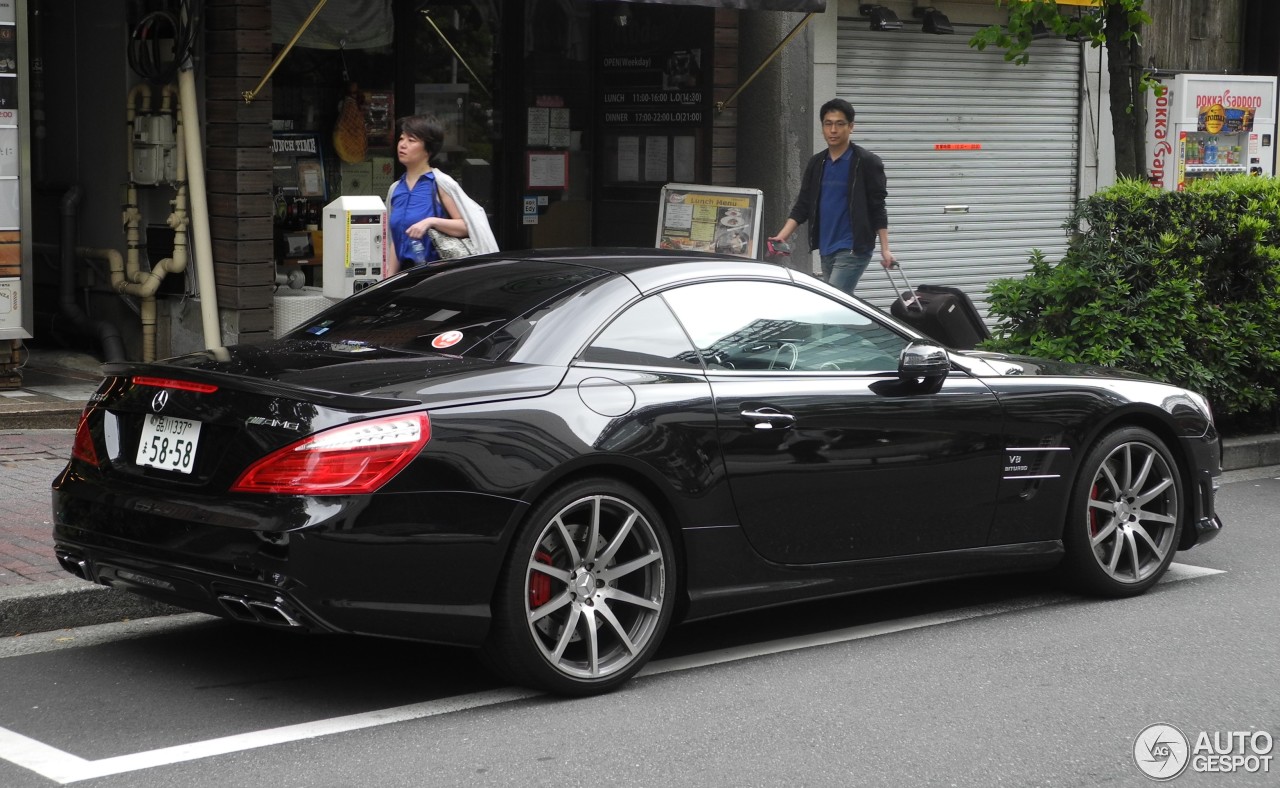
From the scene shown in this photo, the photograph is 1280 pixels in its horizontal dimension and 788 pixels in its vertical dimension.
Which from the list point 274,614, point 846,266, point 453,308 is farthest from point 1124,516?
point 846,266

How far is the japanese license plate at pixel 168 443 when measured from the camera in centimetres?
506

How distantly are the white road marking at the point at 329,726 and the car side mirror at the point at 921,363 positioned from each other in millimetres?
991

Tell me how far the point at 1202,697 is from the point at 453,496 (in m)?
2.54

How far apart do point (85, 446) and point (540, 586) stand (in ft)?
5.27

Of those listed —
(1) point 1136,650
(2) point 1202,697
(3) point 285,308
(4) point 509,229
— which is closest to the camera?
(2) point 1202,697

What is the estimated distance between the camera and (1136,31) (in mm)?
11477

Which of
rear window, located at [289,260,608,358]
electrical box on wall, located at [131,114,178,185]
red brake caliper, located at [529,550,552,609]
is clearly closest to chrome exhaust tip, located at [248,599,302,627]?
red brake caliper, located at [529,550,552,609]

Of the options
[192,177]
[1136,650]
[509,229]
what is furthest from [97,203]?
[1136,650]

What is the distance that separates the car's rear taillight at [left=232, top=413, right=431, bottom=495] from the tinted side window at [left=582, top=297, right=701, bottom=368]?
846mm

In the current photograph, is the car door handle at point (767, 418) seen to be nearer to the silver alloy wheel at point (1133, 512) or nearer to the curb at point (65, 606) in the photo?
the silver alloy wheel at point (1133, 512)

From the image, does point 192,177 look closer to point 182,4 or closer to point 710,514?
point 182,4

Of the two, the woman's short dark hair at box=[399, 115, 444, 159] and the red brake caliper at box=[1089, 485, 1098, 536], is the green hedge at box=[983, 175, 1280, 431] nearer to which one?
the red brake caliper at box=[1089, 485, 1098, 536]

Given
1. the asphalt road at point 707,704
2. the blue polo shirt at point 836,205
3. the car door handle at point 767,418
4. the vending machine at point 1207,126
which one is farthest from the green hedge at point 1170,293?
the vending machine at point 1207,126

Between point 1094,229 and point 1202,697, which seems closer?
point 1202,697
